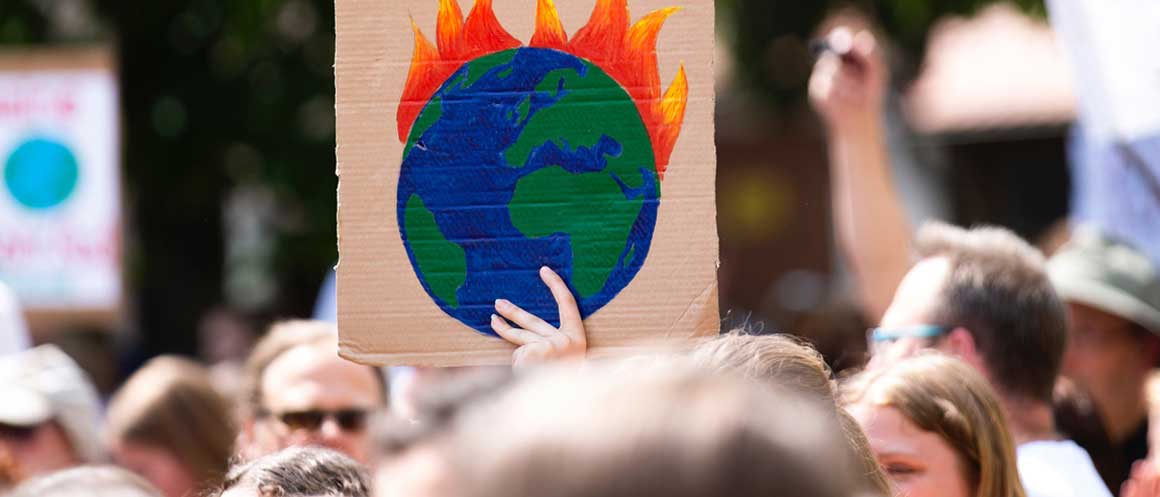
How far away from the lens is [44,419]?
4152mm

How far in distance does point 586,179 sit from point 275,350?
6.14 ft

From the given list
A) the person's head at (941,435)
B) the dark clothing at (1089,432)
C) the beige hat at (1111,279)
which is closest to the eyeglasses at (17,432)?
the person's head at (941,435)

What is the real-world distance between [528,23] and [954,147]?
9.89 meters

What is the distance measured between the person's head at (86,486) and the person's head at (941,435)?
125 centimetres

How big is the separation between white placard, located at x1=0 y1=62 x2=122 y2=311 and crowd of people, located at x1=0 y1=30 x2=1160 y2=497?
1017 mm

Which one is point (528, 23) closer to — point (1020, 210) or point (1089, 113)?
point (1089, 113)

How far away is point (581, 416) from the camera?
0.92 meters

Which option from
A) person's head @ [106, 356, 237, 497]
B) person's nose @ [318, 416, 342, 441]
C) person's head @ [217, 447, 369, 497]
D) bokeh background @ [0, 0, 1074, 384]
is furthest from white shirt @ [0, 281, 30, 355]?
bokeh background @ [0, 0, 1074, 384]

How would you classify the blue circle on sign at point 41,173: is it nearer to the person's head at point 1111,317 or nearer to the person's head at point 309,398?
the person's head at point 309,398

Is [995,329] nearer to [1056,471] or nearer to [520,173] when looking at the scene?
[1056,471]

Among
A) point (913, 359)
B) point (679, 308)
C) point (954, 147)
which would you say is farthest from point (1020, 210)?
point (679, 308)

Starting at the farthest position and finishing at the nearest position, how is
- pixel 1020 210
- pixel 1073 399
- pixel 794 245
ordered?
1. pixel 794 245
2. pixel 1020 210
3. pixel 1073 399

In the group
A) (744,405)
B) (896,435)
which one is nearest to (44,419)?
(896,435)

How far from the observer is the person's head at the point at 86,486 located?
2490 millimetres
